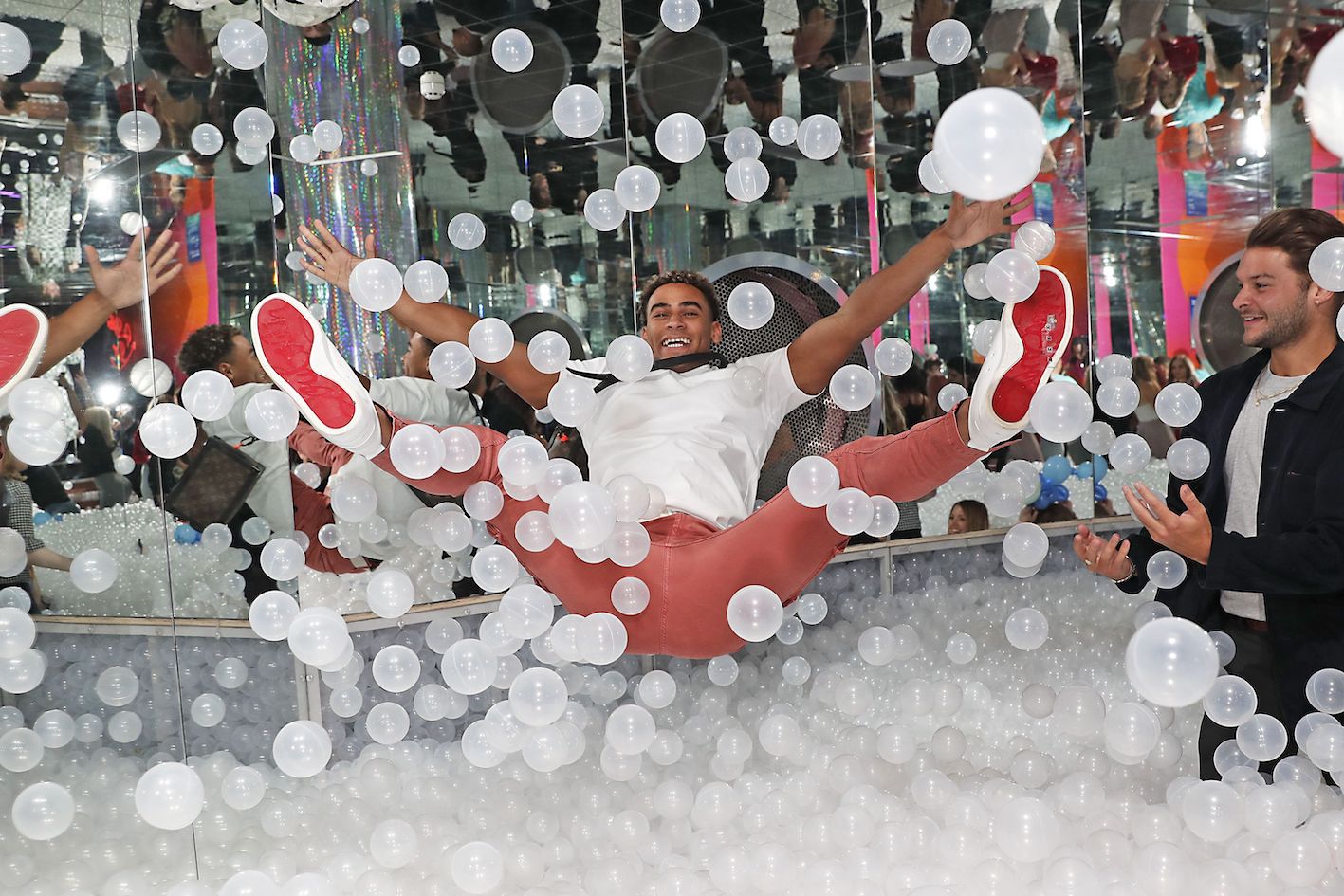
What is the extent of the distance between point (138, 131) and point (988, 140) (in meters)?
1.39

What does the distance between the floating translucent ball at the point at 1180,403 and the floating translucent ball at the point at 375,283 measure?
1.45 metres

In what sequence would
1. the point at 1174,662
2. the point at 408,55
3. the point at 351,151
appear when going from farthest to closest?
the point at 408,55
the point at 351,151
the point at 1174,662

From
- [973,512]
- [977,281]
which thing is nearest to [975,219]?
[977,281]

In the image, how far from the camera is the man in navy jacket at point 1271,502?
1752mm

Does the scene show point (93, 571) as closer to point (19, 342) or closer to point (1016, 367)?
point (19, 342)

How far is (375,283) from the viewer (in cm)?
199

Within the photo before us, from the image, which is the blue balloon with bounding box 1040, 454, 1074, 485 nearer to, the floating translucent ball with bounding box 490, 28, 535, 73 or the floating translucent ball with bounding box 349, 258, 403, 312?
the floating translucent ball with bounding box 490, 28, 535, 73

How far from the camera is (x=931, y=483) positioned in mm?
1922

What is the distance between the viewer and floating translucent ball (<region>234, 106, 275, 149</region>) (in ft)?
A: 7.30

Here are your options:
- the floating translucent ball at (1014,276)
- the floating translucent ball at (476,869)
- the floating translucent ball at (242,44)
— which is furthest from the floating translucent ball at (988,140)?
the floating translucent ball at (242,44)

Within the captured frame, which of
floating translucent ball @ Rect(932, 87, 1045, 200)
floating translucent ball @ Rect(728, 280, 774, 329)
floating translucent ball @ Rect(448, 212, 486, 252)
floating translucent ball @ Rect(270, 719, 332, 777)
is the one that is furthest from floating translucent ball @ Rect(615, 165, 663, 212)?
floating translucent ball @ Rect(270, 719, 332, 777)

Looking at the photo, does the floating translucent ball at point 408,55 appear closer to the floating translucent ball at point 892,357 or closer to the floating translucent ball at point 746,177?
the floating translucent ball at point 746,177

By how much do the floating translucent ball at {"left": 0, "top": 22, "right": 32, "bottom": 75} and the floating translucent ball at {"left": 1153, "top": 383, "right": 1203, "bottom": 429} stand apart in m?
2.02

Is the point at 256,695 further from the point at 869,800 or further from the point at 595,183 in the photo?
the point at 595,183
